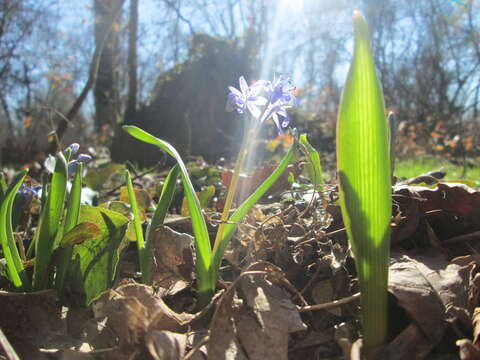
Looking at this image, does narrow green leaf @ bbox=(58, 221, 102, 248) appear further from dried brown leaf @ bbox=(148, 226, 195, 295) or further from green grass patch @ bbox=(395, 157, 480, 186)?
green grass patch @ bbox=(395, 157, 480, 186)

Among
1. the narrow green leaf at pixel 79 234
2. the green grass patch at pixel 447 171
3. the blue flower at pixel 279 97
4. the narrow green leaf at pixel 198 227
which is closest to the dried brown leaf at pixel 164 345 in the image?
the narrow green leaf at pixel 198 227

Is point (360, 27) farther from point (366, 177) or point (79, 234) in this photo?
point (79, 234)

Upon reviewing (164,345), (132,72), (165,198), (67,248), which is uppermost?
(132,72)

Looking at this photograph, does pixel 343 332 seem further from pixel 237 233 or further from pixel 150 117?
pixel 150 117

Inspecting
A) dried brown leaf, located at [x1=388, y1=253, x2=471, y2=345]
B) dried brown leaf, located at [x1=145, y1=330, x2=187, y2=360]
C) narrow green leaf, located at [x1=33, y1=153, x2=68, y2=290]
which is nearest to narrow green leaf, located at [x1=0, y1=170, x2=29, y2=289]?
narrow green leaf, located at [x1=33, y1=153, x2=68, y2=290]

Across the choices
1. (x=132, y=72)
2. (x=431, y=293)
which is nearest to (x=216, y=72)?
(x=132, y=72)

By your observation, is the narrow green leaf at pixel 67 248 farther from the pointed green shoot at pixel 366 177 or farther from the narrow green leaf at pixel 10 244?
the pointed green shoot at pixel 366 177
